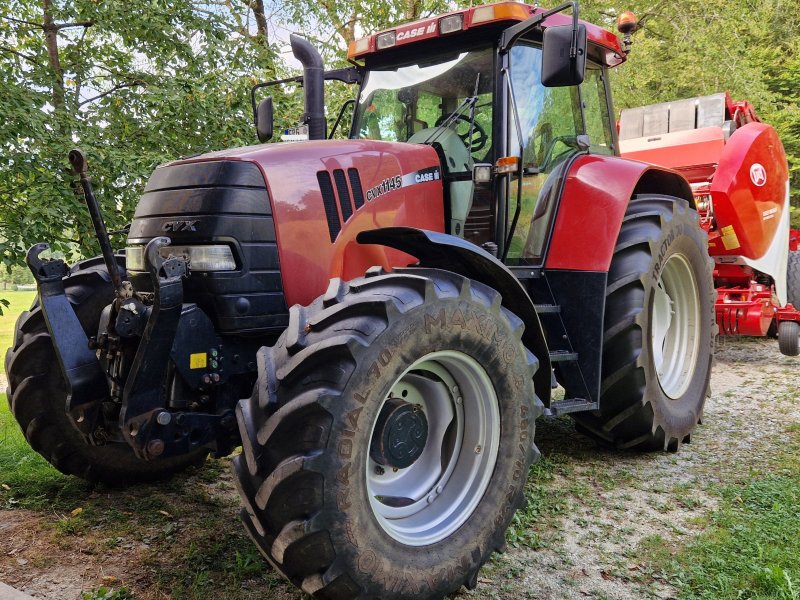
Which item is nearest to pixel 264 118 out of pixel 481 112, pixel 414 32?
pixel 414 32

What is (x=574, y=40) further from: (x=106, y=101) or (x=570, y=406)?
(x=106, y=101)

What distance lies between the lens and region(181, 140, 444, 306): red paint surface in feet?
9.73

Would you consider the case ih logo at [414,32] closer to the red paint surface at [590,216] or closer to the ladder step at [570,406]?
the red paint surface at [590,216]

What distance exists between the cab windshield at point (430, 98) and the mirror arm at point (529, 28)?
0.35 ft

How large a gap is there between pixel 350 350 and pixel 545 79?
5.75 ft

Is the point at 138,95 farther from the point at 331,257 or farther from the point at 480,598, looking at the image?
the point at 480,598

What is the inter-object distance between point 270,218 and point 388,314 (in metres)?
0.81

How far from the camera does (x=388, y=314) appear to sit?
2410mm

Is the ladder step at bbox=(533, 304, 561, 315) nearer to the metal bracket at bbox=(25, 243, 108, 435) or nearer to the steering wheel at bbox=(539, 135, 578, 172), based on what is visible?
the steering wheel at bbox=(539, 135, 578, 172)

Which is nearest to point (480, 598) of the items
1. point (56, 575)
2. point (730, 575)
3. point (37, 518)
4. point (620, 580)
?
point (620, 580)

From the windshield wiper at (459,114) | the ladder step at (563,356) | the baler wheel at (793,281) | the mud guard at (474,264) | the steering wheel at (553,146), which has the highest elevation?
the windshield wiper at (459,114)

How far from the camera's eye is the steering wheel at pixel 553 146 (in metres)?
4.04

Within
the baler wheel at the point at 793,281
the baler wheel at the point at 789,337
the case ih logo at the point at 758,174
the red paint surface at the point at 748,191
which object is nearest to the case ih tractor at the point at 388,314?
the red paint surface at the point at 748,191

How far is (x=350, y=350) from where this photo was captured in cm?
228
